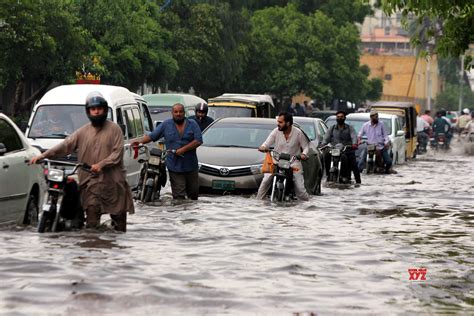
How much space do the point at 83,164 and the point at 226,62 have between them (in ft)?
152

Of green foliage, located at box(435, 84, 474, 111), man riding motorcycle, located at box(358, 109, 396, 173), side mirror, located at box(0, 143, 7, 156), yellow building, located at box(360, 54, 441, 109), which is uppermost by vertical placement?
side mirror, located at box(0, 143, 7, 156)

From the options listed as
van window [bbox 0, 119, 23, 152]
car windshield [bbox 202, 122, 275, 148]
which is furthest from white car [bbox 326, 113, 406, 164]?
van window [bbox 0, 119, 23, 152]

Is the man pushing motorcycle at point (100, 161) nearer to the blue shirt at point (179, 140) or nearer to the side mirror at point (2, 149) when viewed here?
the side mirror at point (2, 149)

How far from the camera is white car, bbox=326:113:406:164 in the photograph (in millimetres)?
35519

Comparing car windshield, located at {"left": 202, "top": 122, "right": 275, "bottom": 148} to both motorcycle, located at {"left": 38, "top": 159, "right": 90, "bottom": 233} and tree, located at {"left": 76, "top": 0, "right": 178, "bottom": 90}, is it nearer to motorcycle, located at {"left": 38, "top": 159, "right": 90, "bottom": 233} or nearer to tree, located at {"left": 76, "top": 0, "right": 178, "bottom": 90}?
motorcycle, located at {"left": 38, "top": 159, "right": 90, "bottom": 233}

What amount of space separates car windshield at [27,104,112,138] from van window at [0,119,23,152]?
527cm

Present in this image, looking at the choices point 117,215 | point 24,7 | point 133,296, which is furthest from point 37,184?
point 24,7

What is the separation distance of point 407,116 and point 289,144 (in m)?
22.2

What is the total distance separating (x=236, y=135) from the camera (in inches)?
882

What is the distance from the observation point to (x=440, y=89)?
6422 inches

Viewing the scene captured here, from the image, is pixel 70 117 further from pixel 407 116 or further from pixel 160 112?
pixel 407 116

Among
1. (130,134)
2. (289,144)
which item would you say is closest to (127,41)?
(130,134)

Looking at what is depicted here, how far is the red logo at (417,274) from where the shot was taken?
1096 centimetres

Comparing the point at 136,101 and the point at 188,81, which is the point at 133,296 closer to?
the point at 136,101
